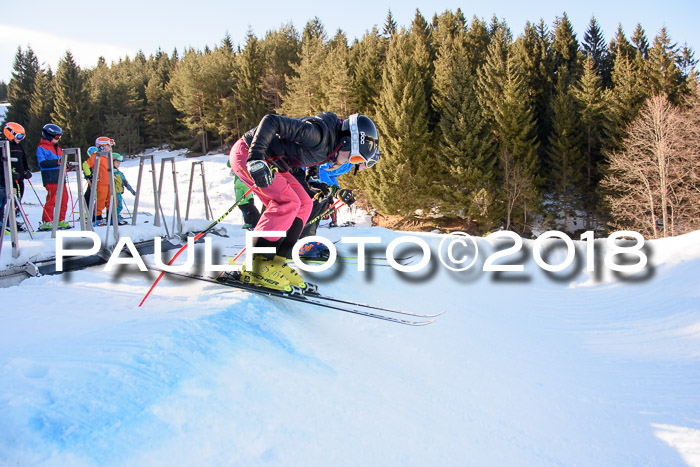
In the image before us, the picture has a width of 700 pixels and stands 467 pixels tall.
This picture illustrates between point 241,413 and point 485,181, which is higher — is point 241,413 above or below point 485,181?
below

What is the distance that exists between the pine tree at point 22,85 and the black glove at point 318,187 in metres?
61.1

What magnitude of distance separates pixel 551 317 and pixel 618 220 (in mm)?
23245

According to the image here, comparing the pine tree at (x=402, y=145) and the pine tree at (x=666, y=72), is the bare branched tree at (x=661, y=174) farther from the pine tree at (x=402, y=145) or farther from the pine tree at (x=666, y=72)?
the pine tree at (x=402, y=145)

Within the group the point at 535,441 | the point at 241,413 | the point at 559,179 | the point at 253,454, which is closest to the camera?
the point at 253,454

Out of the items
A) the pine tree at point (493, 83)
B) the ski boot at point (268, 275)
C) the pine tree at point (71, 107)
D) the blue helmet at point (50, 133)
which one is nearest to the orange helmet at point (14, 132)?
the blue helmet at point (50, 133)

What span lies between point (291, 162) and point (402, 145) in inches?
916

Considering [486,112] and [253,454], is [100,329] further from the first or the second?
[486,112]

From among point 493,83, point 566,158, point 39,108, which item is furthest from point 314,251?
point 39,108

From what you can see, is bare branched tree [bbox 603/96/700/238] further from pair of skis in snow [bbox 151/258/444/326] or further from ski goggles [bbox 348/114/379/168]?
ski goggles [bbox 348/114/379/168]

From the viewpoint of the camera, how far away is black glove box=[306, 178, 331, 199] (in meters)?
4.57

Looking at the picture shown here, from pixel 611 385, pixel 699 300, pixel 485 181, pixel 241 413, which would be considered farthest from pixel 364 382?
pixel 485 181

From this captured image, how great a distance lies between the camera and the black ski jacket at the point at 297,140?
3627mm

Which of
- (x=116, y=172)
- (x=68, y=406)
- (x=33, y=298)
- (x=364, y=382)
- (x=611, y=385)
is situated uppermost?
(x=116, y=172)

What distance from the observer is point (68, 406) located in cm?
186
